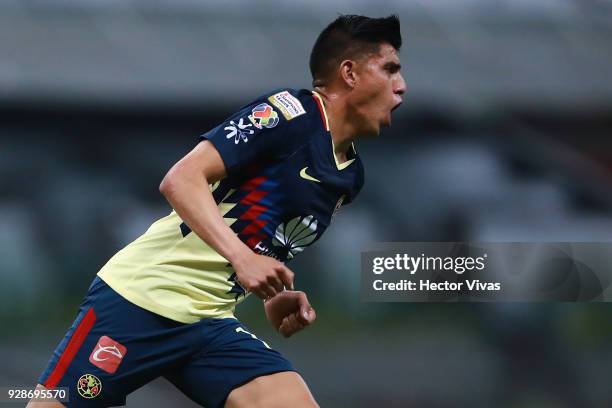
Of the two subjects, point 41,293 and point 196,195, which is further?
point 41,293

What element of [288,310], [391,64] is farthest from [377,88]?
[288,310]

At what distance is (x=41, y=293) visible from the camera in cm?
601

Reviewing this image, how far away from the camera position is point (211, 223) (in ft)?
8.68

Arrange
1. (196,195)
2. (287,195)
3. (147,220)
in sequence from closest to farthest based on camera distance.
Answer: (196,195), (287,195), (147,220)

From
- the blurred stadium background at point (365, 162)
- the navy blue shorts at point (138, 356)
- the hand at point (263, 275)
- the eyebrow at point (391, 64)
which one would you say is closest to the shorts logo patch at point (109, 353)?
the navy blue shorts at point (138, 356)

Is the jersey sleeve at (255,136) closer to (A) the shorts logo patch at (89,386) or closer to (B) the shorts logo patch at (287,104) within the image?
(B) the shorts logo patch at (287,104)

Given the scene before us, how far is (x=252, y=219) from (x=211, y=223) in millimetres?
404

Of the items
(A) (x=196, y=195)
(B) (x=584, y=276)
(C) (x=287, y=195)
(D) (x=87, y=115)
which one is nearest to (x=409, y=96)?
(B) (x=584, y=276)

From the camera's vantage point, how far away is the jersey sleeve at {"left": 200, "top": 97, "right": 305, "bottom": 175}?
2.80 metres

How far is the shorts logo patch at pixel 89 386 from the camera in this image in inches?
118

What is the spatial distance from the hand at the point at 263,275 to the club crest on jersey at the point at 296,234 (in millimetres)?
520

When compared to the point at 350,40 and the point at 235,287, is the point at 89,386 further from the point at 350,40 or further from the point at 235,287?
the point at 350,40

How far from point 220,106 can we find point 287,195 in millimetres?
3078

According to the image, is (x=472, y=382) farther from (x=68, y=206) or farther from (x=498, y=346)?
(x=68, y=206)
